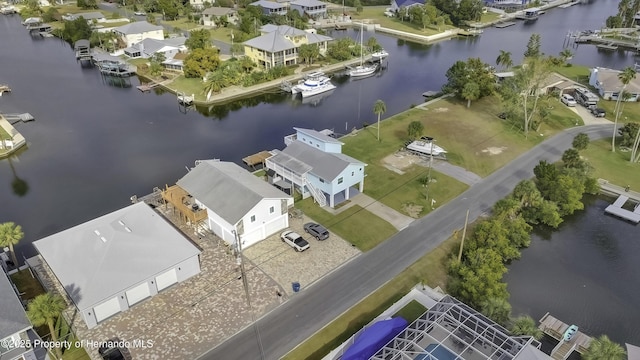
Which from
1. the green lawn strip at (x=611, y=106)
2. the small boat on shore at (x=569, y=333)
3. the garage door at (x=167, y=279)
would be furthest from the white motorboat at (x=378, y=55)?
the small boat on shore at (x=569, y=333)

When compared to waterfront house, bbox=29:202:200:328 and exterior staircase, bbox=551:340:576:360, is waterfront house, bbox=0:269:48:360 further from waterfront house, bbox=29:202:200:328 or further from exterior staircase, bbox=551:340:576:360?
exterior staircase, bbox=551:340:576:360

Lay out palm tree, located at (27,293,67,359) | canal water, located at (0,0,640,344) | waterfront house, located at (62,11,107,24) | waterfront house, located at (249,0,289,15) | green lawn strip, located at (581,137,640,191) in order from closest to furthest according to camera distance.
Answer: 1. palm tree, located at (27,293,67,359)
2. canal water, located at (0,0,640,344)
3. green lawn strip, located at (581,137,640,191)
4. waterfront house, located at (62,11,107,24)
5. waterfront house, located at (249,0,289,15)

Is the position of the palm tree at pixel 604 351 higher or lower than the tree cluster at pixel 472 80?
lower

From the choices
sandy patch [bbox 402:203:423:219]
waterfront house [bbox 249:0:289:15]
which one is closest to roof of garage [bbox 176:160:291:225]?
sandy patch [bbox 402:203:423:219]

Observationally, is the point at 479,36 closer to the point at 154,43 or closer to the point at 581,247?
the point at 154,43

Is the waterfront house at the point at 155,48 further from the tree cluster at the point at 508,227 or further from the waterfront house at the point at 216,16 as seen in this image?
the tree cluster at the point at 508,227

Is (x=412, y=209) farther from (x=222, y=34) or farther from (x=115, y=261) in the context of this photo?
(x=222, y=34)
